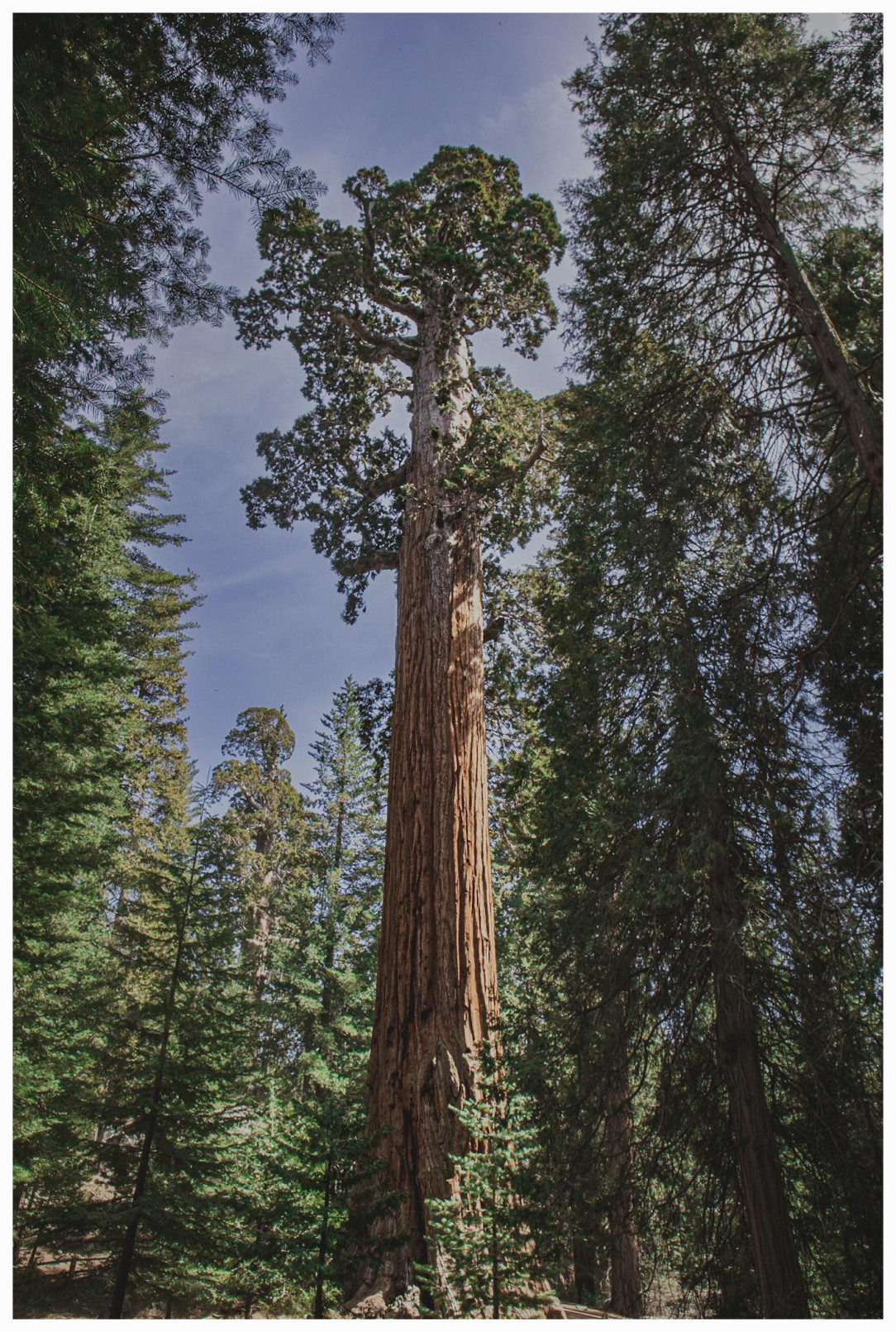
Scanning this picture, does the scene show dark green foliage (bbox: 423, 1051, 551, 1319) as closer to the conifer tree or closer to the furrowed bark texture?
the furrowed bark texture

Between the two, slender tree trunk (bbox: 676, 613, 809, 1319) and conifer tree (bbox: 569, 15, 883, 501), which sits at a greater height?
conifer tree (bbox: 569, 15, 883, 501)

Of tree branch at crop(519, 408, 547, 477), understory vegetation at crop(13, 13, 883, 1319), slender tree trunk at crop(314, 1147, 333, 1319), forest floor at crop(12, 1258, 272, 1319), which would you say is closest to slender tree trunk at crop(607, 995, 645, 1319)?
understory vegetation at crop(13, 13, 883, 1319)

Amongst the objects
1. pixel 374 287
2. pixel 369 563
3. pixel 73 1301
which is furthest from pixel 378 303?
pixel 73 1301

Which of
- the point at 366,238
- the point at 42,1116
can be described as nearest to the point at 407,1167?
the point at 42,1116

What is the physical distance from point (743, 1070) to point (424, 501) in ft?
15.0

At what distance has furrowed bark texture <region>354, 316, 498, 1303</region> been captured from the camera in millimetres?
3273

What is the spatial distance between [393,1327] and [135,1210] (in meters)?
1.74

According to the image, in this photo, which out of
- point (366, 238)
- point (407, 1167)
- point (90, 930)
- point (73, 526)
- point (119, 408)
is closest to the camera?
point (407, 1167)

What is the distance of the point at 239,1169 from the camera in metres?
5.55

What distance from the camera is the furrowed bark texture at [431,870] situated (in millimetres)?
3273

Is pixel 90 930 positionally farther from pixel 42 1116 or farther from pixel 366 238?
pixel 366 238

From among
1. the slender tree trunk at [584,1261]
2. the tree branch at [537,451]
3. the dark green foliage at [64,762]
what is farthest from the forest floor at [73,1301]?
the tree branch at [537,451]

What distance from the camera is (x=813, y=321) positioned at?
348 cm

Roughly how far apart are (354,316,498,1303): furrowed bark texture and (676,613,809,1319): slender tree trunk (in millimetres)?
1321
